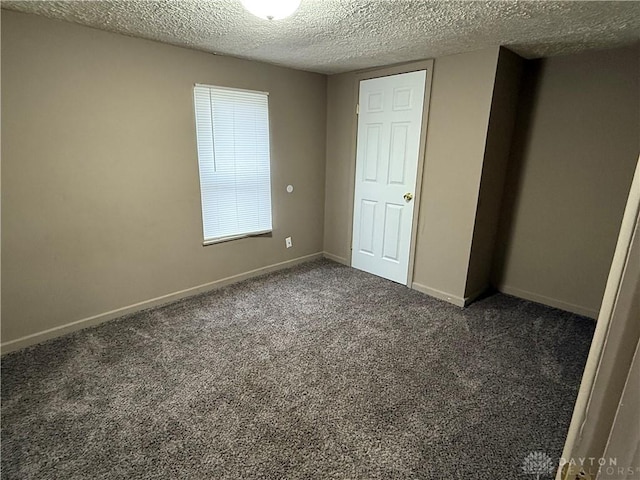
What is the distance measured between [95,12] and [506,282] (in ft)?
13.1

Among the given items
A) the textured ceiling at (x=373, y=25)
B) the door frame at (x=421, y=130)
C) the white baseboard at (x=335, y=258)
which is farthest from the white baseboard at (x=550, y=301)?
the textured ceiling at (x=373, y=25)

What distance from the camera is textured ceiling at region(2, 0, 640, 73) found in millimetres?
1872

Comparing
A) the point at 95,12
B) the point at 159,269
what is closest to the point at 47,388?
the point at 159,269

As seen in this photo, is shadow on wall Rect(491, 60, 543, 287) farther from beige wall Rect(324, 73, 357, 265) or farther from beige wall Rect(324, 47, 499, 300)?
beige wall Rect(324, 73, 357, 265)

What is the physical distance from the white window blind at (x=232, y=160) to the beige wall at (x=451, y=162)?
1.09 meters

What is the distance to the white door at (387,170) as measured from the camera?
3240 mm

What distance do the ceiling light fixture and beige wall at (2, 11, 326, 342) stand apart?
4.65ft

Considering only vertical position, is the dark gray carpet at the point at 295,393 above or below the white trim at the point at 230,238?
below

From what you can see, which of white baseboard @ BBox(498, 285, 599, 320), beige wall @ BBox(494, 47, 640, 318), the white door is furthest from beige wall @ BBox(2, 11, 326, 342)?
white baseboard @ BBox(498, 285, 599, 320)

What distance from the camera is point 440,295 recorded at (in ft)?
10.8

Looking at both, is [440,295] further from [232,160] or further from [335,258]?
[232,160]

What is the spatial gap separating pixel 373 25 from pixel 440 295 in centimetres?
236

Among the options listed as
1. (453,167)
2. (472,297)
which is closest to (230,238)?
(453,167)

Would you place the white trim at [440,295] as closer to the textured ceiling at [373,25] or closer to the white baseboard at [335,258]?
the white baseboard at [335,258]
